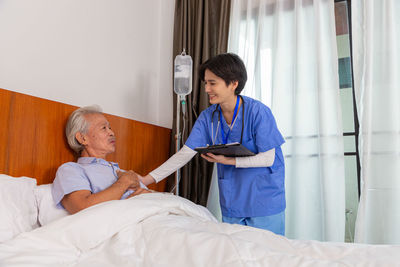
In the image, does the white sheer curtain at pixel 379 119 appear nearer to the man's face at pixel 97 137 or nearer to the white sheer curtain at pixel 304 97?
the white sheer curtain at pixel 304 97

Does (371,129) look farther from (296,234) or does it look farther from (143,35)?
(143,35)

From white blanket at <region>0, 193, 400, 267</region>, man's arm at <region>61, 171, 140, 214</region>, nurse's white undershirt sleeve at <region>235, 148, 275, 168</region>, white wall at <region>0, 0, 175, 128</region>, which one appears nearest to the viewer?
white blanket at <region>0, 193, 400, 267</region>

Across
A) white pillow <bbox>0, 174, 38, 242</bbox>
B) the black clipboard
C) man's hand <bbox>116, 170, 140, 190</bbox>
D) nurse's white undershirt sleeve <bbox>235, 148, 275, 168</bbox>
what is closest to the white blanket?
white pillow <bbox>0, 174, 38, 242</bbox>

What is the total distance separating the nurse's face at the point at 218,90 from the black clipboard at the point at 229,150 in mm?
316

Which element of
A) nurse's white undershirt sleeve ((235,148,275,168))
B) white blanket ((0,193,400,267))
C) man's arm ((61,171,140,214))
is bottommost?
white blanket ((0,193,400,267))

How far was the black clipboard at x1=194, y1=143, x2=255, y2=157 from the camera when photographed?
1.63 metres

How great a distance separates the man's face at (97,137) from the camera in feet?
5.72

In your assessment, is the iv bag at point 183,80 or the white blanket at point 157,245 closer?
the white blanket at point 157,245

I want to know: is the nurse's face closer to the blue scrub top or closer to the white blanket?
Answer: the blue scrub top

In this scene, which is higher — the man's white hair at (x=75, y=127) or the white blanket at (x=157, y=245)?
the man's white hair at (x=75, y=127)

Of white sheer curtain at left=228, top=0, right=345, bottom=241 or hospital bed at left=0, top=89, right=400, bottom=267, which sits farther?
white sheer curtain at left=228, top=0, right=345, bottom=241

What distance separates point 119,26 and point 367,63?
1626 mm

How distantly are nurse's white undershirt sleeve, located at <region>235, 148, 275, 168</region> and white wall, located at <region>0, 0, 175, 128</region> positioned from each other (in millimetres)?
948

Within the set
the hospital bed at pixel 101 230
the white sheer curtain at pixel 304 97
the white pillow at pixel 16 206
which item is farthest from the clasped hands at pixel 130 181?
the white sheer curtain at pixel 304 97
